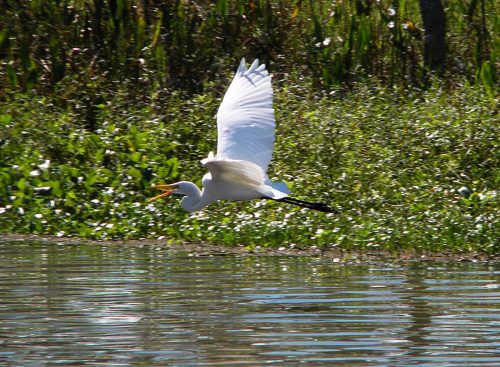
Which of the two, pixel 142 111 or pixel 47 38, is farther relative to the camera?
pixel 47 38

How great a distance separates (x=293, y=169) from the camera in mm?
10719

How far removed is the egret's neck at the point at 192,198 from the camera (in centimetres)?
896

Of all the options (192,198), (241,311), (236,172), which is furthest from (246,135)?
(241,311)

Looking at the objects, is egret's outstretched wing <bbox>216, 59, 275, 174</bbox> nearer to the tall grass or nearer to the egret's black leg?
the egret's black leg

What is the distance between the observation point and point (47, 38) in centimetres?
1336

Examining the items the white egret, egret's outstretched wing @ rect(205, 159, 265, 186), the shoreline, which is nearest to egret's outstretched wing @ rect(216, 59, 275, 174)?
the white egret

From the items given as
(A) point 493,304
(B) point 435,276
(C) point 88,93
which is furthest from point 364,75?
(A) point 493,304

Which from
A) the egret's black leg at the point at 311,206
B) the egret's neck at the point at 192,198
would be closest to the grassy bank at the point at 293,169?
the egret's black leg at the point at 311,206

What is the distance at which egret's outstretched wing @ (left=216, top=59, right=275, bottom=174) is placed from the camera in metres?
8.62

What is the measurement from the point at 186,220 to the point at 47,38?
4.35 m

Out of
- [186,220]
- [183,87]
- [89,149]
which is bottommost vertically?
[186,220]

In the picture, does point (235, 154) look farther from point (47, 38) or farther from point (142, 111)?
point (47, 38)

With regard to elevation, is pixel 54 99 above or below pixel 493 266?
above

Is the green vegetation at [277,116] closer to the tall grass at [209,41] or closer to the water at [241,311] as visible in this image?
the tall grass at [209,41]
